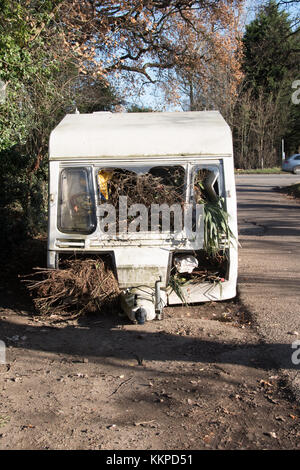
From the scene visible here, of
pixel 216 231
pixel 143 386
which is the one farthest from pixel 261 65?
pixel 143 386

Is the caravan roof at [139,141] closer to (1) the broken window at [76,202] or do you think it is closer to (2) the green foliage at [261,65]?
(1) the broken window at [76,202]

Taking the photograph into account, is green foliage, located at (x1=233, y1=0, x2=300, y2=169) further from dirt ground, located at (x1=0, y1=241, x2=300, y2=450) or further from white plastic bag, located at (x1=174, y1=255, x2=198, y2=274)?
dirt ground, located at (x1=0, y1=241, x2=300, y2=450)

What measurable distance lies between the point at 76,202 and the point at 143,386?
9.96 ft

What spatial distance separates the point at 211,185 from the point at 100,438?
4.00 m

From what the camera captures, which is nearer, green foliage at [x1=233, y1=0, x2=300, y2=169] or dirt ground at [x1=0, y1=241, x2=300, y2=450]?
dirt ground at [x1=0, y1=241, x2=300, y2=450]

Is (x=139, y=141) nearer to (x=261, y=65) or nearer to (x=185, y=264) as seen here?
(x=185, y=264)

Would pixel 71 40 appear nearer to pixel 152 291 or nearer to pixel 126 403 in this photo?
pixel 152 291

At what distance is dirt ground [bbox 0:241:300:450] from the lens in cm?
377

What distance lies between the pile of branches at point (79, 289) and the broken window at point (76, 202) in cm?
47

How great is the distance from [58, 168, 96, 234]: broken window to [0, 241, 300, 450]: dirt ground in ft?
4.11

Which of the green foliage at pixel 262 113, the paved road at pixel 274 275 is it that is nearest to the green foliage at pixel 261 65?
the green foliage at pixel 262 113

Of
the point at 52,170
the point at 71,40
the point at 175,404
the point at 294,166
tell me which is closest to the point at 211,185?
the point at 52,170

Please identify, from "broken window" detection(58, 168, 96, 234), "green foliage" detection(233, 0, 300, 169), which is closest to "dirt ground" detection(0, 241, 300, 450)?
"broken window" detection(58, 168, 96, 234)

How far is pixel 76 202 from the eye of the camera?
689cm
